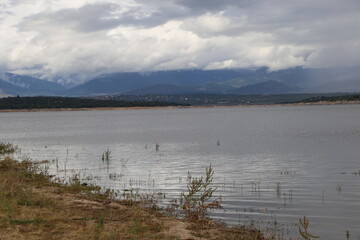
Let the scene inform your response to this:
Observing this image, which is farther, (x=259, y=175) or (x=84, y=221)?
(x=259, y=175)

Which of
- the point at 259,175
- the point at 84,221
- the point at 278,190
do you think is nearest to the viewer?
the point at 84,221

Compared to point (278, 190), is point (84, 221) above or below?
above

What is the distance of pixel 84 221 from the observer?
596 inches

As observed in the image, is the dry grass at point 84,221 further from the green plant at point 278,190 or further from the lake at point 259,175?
the green plant at point 278,190

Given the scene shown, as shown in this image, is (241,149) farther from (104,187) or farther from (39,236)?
(39,236)

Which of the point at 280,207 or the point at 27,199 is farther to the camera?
the point at 280,207

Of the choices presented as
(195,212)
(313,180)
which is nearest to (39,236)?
(195,212)

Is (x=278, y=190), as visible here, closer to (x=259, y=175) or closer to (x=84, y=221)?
(x=259, y=175)

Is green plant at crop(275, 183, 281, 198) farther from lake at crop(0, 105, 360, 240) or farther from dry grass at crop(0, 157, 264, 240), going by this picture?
dry grass at crop(0, 157, 264, 240)

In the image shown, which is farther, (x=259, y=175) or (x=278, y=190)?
(x=259, y=175)

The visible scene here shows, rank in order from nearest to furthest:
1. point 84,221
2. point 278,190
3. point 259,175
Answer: point 84,221
point 278,190
point 259,175

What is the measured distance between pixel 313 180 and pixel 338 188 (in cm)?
289

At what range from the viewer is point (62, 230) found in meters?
13.9

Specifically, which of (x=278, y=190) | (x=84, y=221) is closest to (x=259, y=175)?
(x=278, y=190)
